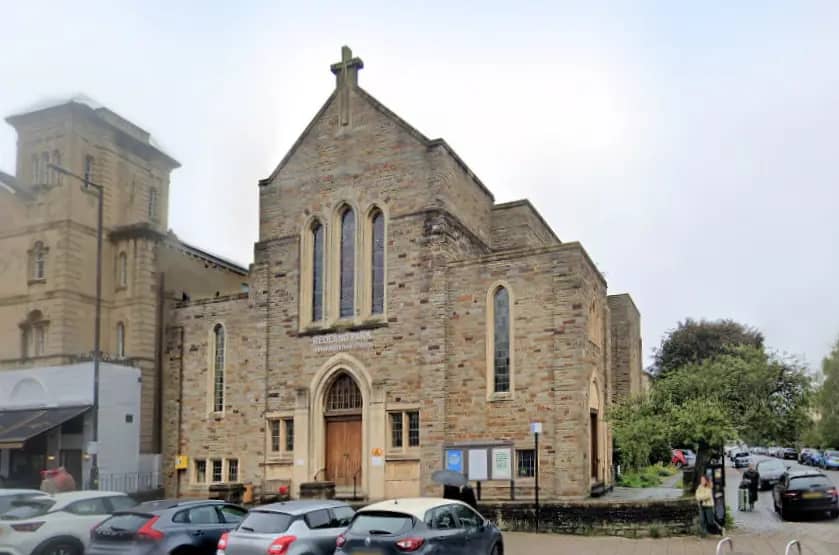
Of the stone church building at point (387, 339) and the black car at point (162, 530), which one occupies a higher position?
the stone church building at point (387, 339)

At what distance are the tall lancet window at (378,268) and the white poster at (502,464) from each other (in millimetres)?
6424

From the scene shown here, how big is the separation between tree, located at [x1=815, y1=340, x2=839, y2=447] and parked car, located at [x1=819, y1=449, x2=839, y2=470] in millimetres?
9497

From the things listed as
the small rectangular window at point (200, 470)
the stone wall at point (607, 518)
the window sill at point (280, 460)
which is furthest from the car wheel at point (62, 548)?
the small rectangular window at point (200, 470)

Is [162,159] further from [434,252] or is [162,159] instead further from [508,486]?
[508,486]

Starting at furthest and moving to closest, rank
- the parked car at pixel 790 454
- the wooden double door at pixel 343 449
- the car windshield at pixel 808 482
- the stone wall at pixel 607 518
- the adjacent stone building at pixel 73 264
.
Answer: the parked car at pixel 790 454 < the adjacent stone building at pixel 73 264 < the wooden double door at pixel 343 449 < the car windshield at pixel 808 482 < the stone wall at pixel 607 518

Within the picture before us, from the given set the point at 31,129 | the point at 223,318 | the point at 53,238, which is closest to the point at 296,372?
the point at 223,318

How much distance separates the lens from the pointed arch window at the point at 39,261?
33594mm

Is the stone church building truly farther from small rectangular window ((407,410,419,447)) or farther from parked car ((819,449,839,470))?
parked car ((819,449,839,470))

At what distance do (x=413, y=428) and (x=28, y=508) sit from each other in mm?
14029

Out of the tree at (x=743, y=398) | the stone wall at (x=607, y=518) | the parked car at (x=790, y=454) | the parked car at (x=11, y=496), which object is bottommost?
the parked car at (x=790, y=454)

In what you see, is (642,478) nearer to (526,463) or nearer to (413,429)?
(526,463)

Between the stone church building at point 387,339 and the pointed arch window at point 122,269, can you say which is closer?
the stone church building at point 387,339

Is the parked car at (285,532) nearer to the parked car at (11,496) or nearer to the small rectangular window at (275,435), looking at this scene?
the parked car at (11,496)

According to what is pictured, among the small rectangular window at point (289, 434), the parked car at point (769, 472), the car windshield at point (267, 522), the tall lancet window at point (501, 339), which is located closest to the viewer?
the car windshield at point (267, 522)
